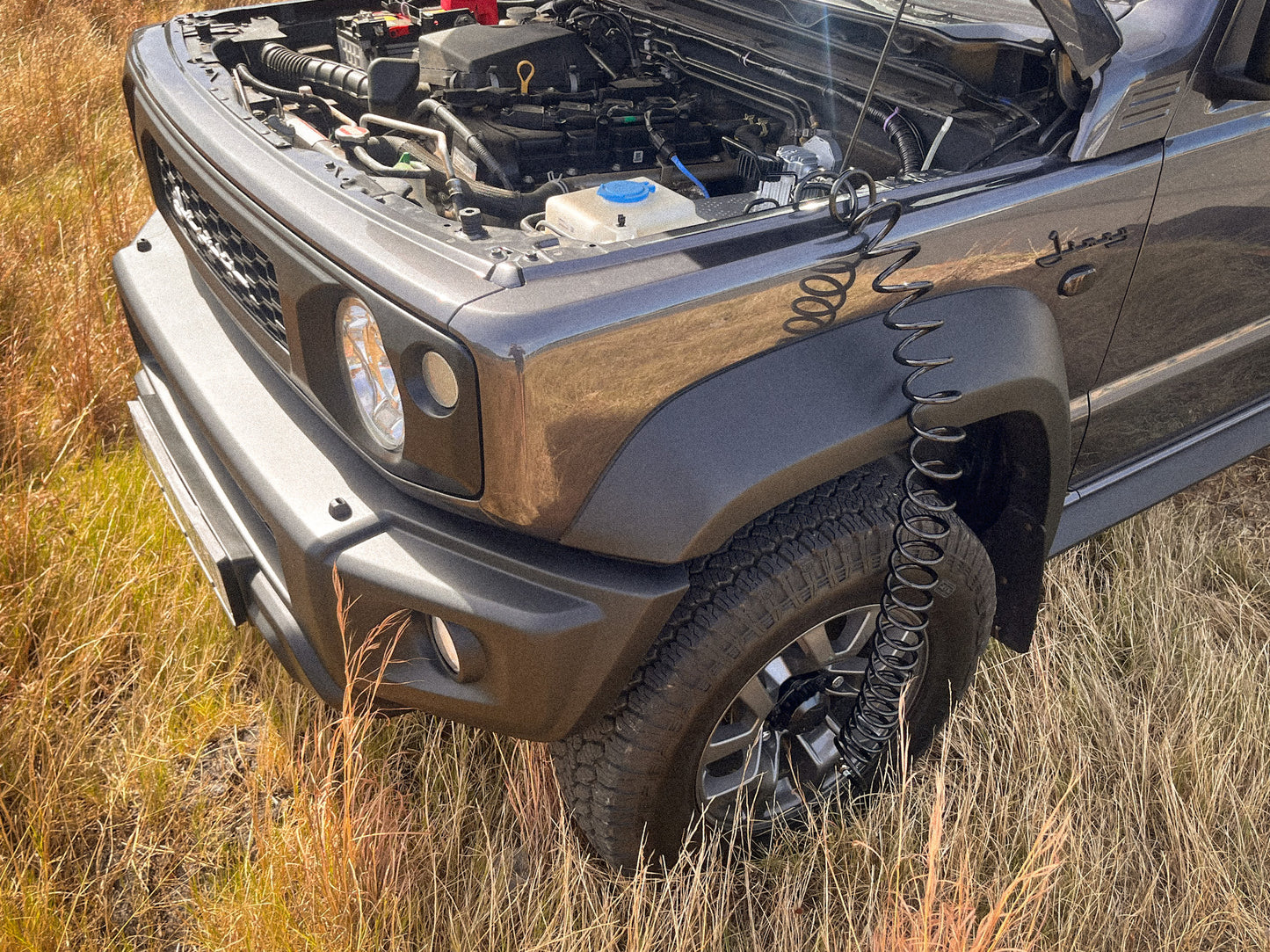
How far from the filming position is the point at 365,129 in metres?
2.38

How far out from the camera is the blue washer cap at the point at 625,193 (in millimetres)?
1673

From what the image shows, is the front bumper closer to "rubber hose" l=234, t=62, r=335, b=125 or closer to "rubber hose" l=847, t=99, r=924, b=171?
"rubber hose" l=234, t=62, r=335, b=125

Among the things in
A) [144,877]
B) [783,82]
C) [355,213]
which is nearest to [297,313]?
[355,213]

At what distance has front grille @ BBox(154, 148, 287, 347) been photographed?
5.89 ft

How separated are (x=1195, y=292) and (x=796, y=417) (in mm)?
1216

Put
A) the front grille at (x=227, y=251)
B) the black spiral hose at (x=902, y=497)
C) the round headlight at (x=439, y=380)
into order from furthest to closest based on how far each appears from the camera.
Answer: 1. the front grille at (x=227, y=251)
2. the black spiral hose at (x=902, y=497)
3. the round headlight at (x=439, y=380)

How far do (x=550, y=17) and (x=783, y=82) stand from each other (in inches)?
36.8

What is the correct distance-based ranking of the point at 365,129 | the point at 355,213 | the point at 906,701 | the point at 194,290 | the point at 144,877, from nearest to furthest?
the point at 355,213, the point at 144,877, the point at 906,701, the point at 194,290, the point at 365,129

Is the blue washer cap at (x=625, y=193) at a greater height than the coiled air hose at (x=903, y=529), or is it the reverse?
the blue washer cap at (x=625, y=193)

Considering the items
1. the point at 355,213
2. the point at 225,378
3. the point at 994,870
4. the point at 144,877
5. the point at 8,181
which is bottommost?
the point at 994,870

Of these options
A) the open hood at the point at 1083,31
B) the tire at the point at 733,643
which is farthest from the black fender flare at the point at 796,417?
the open hood at the point at 1083,31

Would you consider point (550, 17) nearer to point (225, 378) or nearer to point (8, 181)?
point (225, 378)

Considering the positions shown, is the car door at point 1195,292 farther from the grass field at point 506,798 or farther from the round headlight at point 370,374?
the round headlight at point 370,374

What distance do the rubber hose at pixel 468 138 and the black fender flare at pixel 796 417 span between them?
3.37ft
